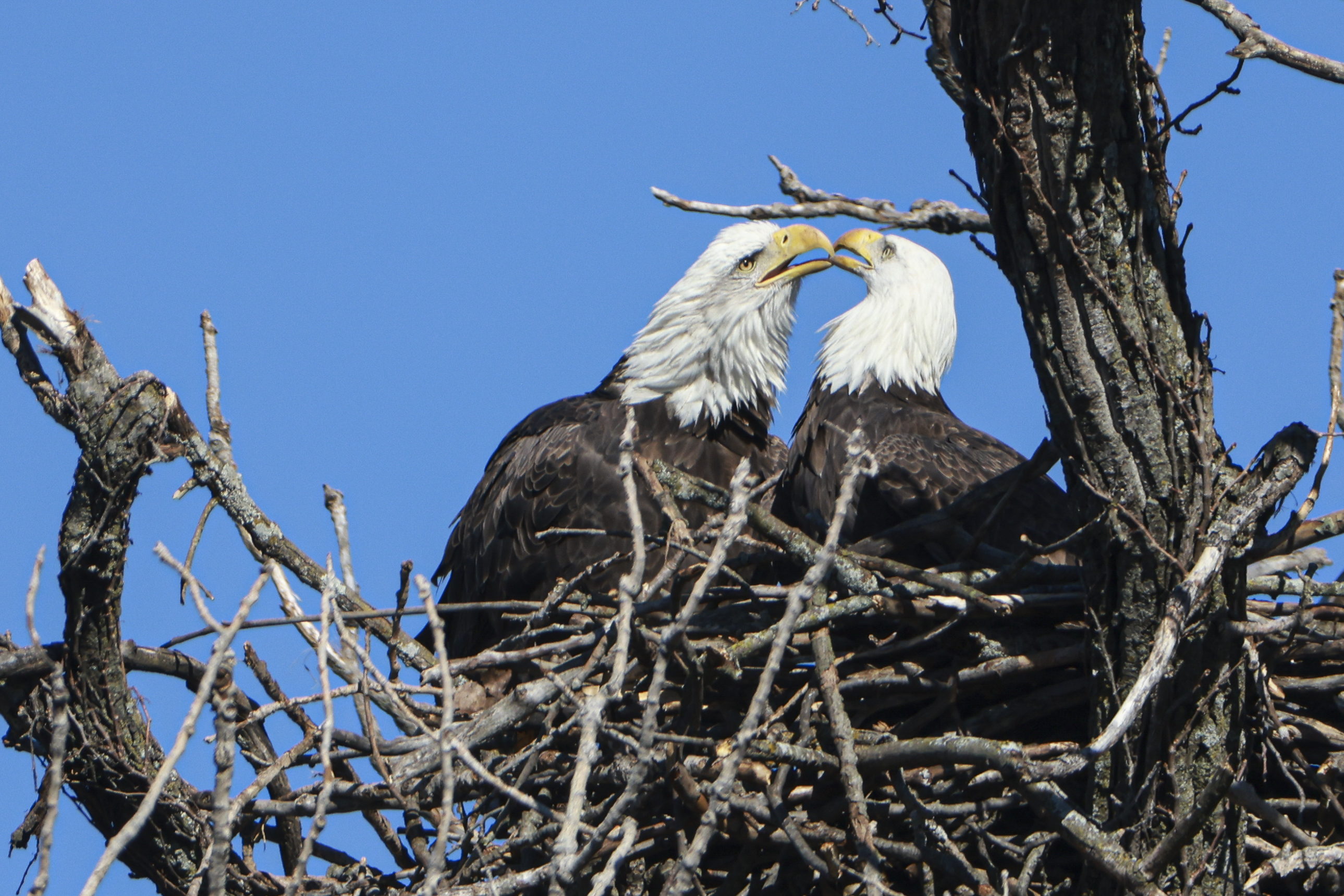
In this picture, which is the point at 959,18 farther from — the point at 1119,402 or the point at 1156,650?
Result: the point at 1156,650

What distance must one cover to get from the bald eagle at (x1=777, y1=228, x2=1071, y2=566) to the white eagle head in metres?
Answer: 0.22

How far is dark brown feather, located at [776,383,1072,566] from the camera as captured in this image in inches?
195

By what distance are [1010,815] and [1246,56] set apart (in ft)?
6.86

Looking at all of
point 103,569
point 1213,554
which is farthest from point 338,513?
point 1213,554

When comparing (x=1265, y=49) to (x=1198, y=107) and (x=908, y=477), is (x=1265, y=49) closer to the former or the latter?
(x=1198, y=107)

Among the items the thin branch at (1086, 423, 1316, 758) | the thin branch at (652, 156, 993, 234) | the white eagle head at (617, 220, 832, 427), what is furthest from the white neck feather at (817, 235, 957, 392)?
the thin branch at (1086, 423, 1316, 758)

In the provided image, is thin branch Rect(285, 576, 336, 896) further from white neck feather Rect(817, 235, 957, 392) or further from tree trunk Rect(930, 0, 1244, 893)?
white neck feather Rect(817, 235, 957, 392)

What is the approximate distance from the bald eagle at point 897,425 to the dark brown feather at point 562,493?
0.33 m

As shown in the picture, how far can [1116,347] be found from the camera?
3.31m

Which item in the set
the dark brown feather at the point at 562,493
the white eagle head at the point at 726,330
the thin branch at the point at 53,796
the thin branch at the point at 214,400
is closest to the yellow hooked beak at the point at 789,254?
the white eagle head at the point at 726,330

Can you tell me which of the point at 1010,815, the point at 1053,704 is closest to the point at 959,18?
the point at 1053,704

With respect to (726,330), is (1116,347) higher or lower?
lower

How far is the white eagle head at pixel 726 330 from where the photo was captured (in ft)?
19.1

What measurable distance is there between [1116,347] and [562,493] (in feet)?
8.25
